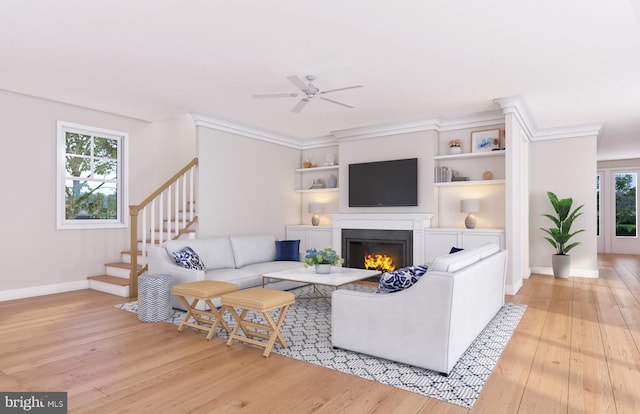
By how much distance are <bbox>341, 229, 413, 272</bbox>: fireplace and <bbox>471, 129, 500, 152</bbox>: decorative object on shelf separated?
5.44ft

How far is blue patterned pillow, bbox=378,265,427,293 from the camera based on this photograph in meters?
2.98

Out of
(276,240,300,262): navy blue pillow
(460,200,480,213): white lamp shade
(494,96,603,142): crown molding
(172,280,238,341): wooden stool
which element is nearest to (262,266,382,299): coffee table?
(172,280,238,341): wooden stool

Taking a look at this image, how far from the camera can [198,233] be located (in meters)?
5.88

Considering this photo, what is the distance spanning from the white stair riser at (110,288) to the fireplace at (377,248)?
3486mm

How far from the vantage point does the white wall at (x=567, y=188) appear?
6.79 m

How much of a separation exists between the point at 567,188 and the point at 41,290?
8395 millimetres

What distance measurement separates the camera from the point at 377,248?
22.4ft

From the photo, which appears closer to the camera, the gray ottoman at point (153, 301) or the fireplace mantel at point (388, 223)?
the gray ottoman at point (153, 301)

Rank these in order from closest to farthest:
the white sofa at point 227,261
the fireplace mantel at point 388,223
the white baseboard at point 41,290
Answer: the white sofa at point 227,261 → the white baseboard at point 41,290 → the fireplace mantel at point 388,223

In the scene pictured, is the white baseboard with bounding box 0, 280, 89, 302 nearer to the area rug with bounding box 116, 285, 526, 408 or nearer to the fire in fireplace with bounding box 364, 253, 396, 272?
the area rug with bounding box 116, 285, 526, 408

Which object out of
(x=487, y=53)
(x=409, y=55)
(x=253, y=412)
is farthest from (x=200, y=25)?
(x=253, y=412)

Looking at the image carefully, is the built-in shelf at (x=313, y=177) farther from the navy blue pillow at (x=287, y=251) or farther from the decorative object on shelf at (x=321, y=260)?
the decorative object on shelf at (x=321, y=260)

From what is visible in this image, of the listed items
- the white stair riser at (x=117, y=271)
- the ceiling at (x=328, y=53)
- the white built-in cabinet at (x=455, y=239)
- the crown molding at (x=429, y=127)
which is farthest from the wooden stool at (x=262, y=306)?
the crown molding at (x=429, y=127)

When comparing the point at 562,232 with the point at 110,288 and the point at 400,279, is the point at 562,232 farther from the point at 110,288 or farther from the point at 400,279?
the point at 110,288
